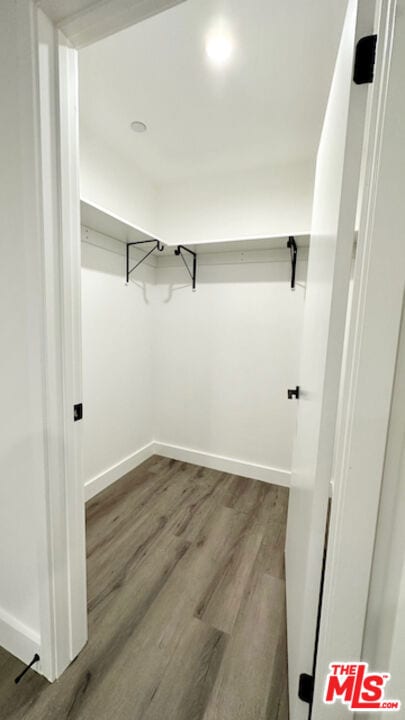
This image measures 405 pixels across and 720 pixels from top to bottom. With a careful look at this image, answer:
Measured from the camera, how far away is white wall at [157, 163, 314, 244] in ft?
6.85

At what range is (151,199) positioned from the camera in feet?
8.16

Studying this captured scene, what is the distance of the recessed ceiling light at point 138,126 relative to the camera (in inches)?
68.7

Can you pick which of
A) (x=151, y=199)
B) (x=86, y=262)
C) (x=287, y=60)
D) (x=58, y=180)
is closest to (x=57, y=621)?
(x=58, y=180)

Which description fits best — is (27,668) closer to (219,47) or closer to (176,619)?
(176,619)

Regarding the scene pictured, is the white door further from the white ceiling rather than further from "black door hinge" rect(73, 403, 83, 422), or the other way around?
"black door hinge" rect(73, 403, 83, 422)

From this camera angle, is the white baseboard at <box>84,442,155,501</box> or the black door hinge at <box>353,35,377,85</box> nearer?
the black door hinge at <box>353,35,377,85</box>

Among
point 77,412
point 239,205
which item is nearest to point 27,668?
point 77,412

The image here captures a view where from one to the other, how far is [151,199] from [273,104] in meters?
1.26

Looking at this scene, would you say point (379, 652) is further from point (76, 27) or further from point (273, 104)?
point (273, 104)

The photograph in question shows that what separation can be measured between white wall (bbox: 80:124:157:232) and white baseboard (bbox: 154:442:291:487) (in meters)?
2.06

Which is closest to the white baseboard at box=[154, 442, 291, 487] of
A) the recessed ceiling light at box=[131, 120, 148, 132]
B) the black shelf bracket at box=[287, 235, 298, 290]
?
the black shelf bracket at box=[287, 235, 298, 290]

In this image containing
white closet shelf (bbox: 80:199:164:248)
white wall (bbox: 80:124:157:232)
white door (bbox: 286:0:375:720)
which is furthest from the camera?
white wall (bbox: 80:124:157:232)

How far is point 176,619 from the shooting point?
126 cm

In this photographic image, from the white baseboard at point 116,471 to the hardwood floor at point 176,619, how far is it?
96mm
